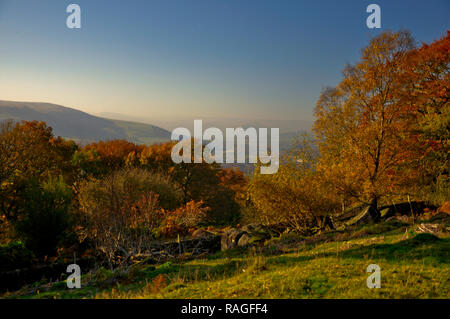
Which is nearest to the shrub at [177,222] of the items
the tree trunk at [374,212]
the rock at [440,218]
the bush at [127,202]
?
the bush at [127,202]

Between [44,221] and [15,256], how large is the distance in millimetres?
2335

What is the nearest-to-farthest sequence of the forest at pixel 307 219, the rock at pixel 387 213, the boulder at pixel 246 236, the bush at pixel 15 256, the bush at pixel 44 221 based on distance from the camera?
the forest at pixel 307 219 < the bush at pixel 15 256 < the rock at pixel 387 213 < the boulder at pixel 246 236 < the bush at pixel 44 221

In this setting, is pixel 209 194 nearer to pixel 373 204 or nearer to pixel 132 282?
pixel 373 204

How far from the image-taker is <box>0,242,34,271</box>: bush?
15.4m

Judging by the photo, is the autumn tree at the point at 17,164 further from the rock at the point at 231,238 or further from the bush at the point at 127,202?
the rock at the point at 231,238

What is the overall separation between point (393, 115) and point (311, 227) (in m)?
7.61

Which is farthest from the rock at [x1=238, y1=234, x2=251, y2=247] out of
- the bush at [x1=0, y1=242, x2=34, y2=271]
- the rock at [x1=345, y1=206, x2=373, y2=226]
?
the bush at [x1=0, y1=242, x2=34, y2=271]

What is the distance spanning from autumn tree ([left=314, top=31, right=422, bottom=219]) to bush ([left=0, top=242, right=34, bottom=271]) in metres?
17.5

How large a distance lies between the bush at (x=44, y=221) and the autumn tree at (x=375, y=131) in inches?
639

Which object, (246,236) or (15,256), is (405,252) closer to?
(246,236)

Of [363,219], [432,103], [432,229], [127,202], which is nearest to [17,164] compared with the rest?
[127,202]

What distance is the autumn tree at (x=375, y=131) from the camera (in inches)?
595

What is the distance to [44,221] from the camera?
693 inches

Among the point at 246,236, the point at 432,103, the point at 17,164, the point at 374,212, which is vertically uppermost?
the point at 432,103
